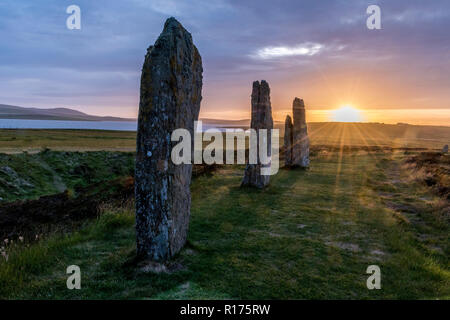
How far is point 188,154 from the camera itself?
22.1 feet

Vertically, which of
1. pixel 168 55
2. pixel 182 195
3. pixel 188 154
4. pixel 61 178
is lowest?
pixel 61 178

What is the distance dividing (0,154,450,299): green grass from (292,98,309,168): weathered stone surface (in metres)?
9.91

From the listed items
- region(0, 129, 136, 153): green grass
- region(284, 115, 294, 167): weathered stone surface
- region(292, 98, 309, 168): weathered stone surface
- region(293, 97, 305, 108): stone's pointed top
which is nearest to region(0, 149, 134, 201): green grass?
region(0, 129, 136, 153): green grass

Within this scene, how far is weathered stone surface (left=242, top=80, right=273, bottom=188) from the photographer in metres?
14.9

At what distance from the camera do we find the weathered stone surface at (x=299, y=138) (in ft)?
73.4

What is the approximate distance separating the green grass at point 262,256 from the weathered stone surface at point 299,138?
991 cm

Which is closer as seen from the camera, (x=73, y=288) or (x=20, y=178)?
(x=73, y=288)

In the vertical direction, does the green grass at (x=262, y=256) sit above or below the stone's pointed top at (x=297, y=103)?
below

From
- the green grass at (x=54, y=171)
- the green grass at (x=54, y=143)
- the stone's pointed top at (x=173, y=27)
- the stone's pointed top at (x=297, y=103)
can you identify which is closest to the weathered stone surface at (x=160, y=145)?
the stone's pointed top at (x=173, y=27)

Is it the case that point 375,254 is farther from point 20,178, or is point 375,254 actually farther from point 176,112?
point 20,178

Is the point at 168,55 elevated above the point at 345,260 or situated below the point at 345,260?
above

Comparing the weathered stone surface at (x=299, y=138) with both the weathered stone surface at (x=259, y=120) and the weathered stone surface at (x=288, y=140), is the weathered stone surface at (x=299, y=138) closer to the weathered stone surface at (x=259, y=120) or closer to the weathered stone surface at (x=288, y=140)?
the weathered stone surface at (x=288, y=140)
